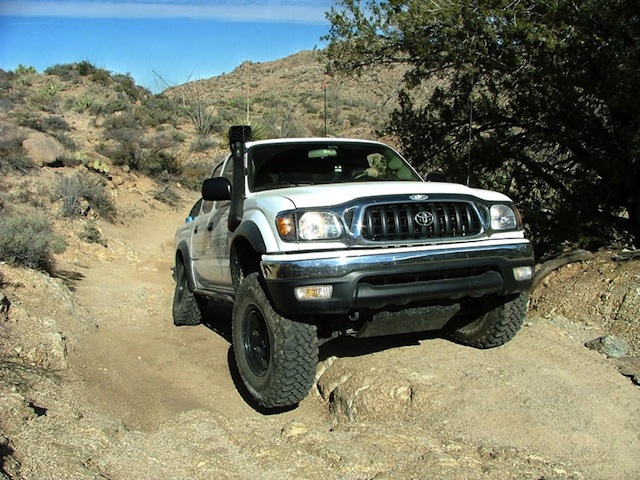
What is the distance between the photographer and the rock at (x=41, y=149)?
→ 541 inches

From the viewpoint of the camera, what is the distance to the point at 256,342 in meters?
4.45

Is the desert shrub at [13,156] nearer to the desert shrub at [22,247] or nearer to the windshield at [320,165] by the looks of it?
the desert shrub at [22,247]

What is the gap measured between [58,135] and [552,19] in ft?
49.4

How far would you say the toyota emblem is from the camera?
4004 millimetres

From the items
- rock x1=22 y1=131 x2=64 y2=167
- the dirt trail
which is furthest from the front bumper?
rock x1=22 y1=131 x2=64 y2=167

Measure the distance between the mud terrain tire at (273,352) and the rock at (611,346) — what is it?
2.72 m

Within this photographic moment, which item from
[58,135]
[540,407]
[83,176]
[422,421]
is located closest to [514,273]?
[540,407]

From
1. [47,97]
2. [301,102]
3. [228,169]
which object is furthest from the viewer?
[301,102]

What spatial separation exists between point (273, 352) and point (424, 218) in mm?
1365

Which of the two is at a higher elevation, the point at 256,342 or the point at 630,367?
the point at 256,342

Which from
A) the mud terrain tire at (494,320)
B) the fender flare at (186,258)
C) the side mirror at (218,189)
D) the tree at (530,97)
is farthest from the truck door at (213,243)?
the tree at (530,97)

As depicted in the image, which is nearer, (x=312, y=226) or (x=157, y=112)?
(x=312, y=226)

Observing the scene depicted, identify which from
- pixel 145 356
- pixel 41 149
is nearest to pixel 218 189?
pixel 145 356

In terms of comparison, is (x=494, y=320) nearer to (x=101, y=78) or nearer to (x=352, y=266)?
(x=352, y=266)
